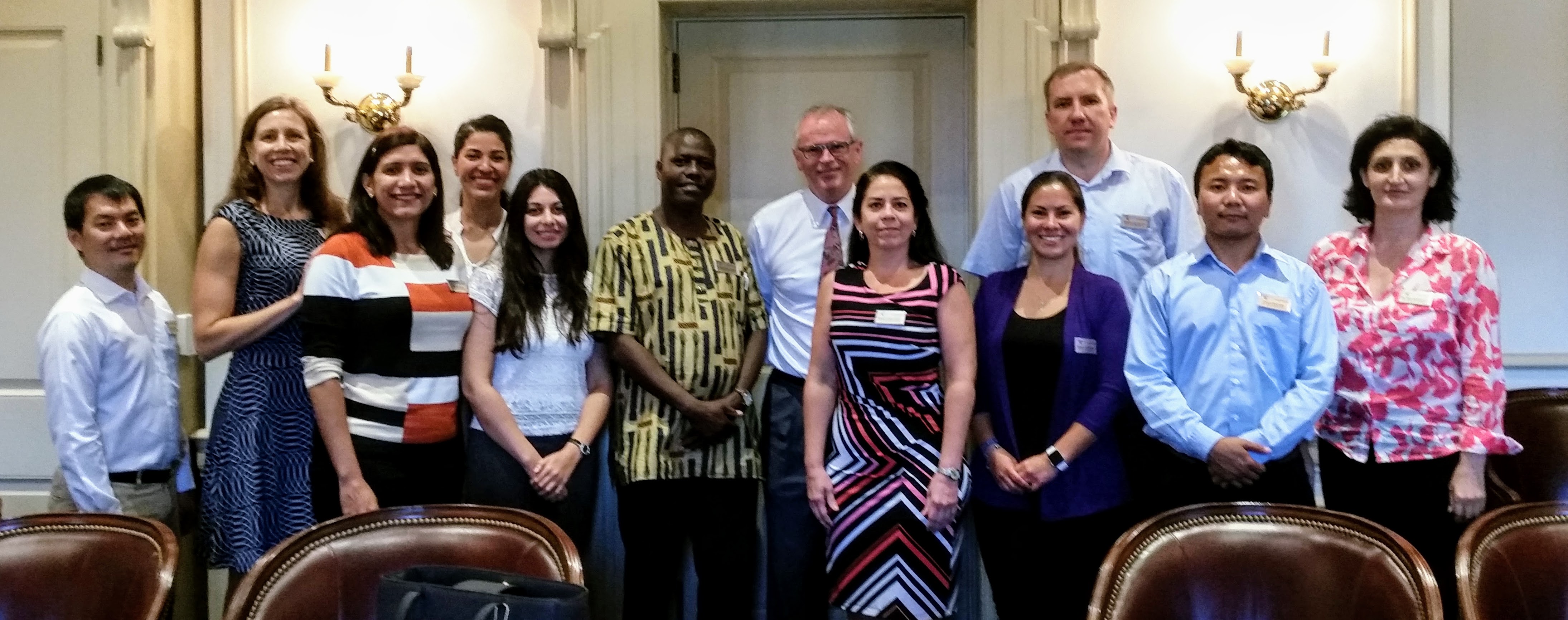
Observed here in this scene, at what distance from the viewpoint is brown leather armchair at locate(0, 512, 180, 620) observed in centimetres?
161

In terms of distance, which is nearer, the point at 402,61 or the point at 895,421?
the point at 895,421

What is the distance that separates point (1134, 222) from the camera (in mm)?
2584

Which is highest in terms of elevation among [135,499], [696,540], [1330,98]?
[1330,98]

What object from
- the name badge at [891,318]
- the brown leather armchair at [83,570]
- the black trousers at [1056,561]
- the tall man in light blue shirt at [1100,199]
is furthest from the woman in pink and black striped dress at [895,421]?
the brown leather armchair at [83,570]

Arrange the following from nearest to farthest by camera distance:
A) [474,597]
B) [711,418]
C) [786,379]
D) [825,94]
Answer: [474,597], [711,418], [786,379], [825,94]

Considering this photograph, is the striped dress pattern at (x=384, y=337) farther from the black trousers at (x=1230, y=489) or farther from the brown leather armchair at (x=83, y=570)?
the black trousers at (x=1230, y=489)

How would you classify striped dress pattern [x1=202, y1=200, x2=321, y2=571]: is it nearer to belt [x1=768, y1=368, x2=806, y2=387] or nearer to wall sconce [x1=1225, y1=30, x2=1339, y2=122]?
belt [x1=768, y1=368, x2=806, y2=387]

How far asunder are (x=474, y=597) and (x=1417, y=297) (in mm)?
1899

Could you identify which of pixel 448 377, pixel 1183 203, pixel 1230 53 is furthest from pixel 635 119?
pixel 1230 53

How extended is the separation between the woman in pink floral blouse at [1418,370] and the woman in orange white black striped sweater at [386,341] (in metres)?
1.90

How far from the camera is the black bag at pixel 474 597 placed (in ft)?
4.15

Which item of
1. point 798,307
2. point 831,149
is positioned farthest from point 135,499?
point 831,149

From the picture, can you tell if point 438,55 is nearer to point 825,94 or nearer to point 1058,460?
point 825,94

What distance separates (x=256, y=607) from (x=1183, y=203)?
2.19 meters
